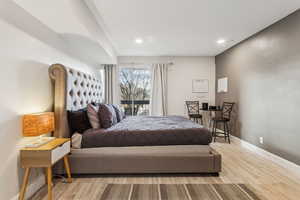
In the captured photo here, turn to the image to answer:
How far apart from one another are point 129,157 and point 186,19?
7.94 ft

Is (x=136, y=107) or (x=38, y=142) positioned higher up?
(x=136, y=107)

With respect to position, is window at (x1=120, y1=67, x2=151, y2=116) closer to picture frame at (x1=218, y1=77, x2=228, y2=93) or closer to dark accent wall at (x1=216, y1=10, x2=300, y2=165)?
picture frame at (x1=218, y1=77, x2=228, y2=93)

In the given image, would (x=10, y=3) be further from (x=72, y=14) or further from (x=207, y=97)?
(x=207, y=97)

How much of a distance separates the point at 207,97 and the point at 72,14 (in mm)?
4761

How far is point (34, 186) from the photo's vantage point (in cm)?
214

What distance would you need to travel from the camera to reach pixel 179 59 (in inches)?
226

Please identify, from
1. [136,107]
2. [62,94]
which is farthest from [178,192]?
[136,107]

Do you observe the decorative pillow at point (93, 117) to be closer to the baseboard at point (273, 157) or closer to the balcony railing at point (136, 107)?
the balcony railing at point (136, 107)

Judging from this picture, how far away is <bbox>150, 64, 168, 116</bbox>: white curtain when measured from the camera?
18.4ft

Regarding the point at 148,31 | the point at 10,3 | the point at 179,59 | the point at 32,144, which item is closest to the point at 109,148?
the point at 32,144

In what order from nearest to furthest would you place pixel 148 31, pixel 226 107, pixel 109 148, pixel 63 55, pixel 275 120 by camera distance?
pixel 109 148 → pixel 63 55 → pixel 275 120 → pixel 148 31 → pixel 226 107

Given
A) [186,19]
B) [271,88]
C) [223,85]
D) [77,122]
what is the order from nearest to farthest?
[77,122]
[186,19]
[271,88]
[223,85]

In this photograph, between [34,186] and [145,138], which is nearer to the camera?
[34,186]

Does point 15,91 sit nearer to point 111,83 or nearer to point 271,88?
point 111,83
